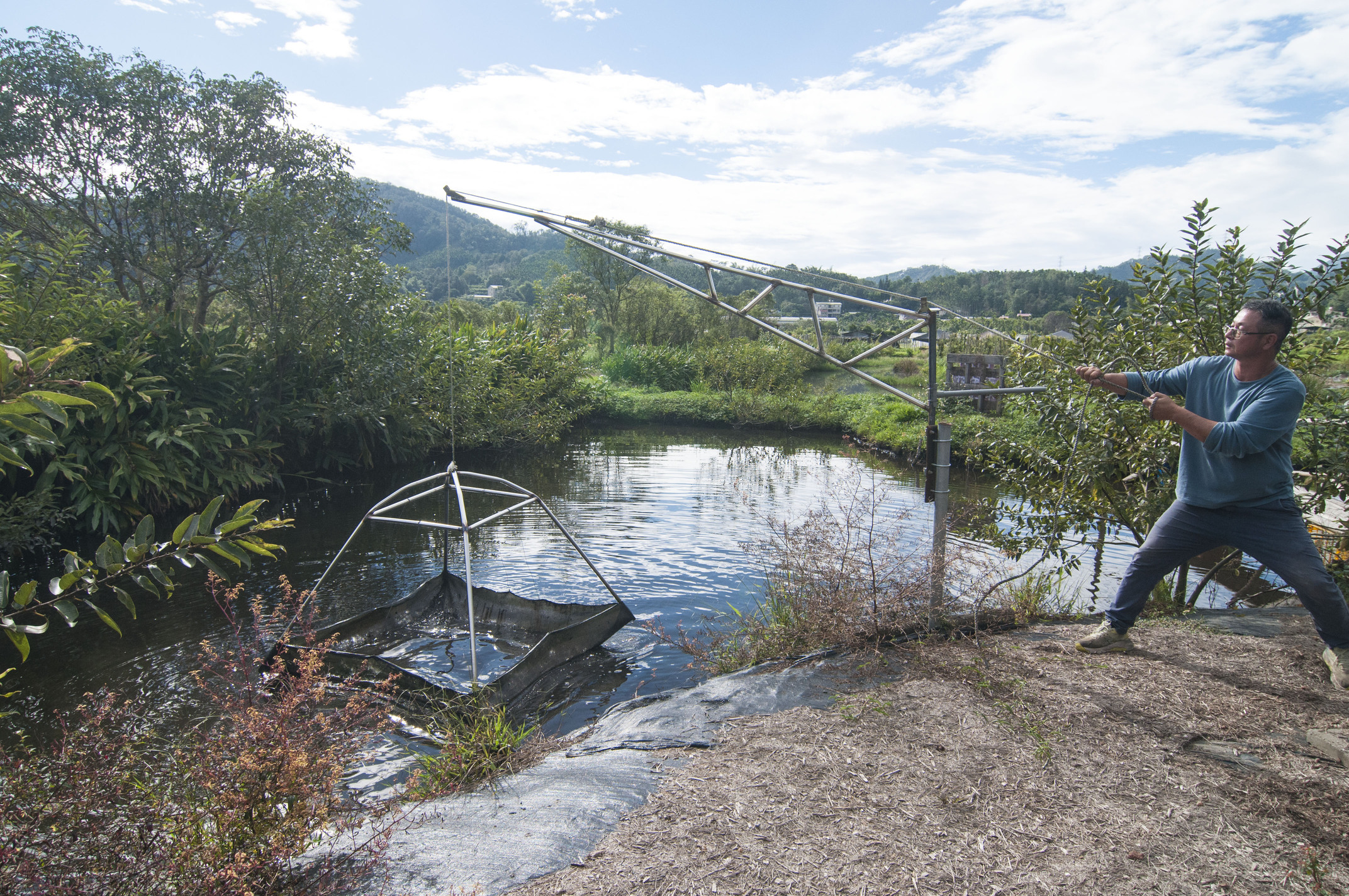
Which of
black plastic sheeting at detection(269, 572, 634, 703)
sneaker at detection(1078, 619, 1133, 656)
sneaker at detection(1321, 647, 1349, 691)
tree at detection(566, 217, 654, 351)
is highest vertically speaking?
tree at detection(566, 217, 654, 351)

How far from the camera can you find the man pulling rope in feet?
13.2

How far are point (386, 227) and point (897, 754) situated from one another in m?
16.7

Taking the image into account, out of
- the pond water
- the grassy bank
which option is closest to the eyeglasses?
the pond water

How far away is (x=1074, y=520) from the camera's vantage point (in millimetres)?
6926

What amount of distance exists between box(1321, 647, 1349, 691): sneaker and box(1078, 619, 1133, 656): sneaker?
3.27ft

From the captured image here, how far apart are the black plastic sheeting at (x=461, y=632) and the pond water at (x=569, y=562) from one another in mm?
277

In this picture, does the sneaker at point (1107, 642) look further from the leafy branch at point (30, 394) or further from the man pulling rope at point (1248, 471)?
the leafy branch at point (30, 394)

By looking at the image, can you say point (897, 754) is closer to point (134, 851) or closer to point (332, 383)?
point (134, 851)

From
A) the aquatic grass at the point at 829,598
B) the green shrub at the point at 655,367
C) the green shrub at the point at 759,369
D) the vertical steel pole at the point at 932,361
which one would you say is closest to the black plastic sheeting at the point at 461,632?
the aquatic grass at the point at 829,598

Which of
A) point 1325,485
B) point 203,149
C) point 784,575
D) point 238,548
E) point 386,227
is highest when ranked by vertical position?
point 203,149

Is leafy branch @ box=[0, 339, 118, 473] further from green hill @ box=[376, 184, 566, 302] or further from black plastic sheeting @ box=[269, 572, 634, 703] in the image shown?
green hill @ box=[376, 184, 566, 302]

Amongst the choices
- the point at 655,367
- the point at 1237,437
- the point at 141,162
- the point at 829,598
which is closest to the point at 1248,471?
the point at 1237,437

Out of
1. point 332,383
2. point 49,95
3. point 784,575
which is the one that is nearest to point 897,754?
point 784,575

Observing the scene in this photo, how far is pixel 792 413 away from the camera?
26672mm
